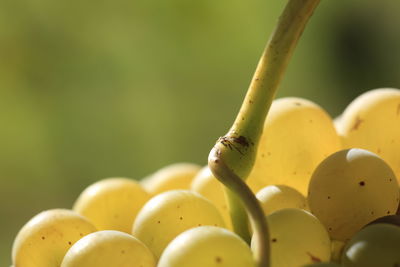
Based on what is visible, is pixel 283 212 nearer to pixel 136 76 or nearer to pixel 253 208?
pixel 253 208

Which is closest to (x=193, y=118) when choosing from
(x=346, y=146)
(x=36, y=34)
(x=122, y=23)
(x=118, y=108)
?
(x=118, y=108)

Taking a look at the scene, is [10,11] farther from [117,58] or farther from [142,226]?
[142,226]

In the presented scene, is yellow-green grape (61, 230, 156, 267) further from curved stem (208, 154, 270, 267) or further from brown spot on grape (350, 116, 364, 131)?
brown spot on grape (350, 116, 364, 131)

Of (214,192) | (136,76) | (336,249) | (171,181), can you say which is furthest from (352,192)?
(136,76)

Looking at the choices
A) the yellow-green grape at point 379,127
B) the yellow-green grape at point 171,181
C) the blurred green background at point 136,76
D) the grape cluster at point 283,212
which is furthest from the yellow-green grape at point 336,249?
the blurred green background at point 136,76

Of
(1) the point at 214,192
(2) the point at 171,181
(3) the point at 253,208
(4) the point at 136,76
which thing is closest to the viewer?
(3) the point at 253,208

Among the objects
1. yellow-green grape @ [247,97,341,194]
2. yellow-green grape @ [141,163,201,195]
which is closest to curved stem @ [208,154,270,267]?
yellow-green grape @ [247,97,341,194]
